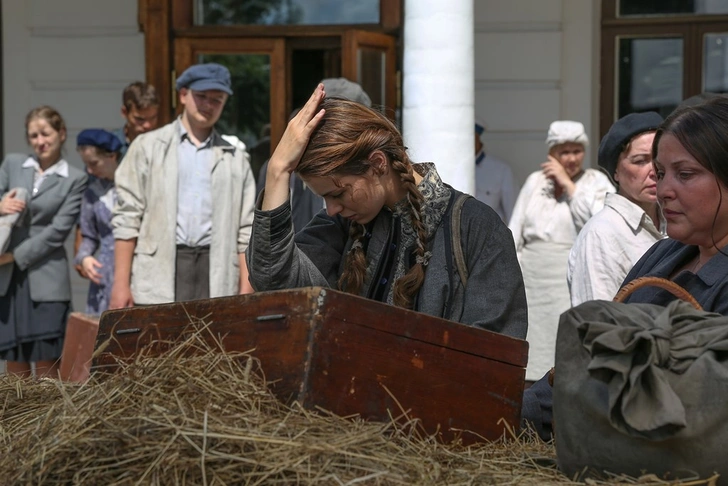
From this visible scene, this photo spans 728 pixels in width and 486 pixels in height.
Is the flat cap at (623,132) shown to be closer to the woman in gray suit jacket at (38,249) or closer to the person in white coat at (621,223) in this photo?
the person in white coat at (621,223)

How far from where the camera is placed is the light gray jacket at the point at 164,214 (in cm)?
550

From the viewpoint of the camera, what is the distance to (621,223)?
13.4 feet

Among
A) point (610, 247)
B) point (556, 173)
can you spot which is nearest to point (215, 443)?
point (610, 247)

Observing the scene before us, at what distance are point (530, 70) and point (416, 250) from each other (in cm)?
470

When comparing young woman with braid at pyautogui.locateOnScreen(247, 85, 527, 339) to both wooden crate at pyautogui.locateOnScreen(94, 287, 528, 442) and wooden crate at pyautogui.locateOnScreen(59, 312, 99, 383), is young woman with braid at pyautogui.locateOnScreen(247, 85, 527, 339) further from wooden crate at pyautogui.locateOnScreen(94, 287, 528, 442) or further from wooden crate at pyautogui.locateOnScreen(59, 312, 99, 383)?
wooden crate at pyautogui.locateOnScreen(59, 312, 99, 383)

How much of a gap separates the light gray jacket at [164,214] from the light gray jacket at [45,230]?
28.0 inches

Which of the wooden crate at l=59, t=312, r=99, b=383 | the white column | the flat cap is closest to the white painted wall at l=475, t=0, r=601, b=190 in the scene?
the white column

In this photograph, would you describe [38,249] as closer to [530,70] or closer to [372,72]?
[372,72]

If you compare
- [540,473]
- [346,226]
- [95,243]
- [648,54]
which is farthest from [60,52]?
[540,473]

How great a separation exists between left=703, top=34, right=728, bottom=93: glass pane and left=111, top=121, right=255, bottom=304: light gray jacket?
3.50 metres

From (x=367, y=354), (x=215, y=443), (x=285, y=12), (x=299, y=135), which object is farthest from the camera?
(x=285, y=12)

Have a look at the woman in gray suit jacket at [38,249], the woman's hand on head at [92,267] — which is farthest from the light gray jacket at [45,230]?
the woman's hand on head at [92,267]

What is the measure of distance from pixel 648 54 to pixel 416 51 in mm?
2542

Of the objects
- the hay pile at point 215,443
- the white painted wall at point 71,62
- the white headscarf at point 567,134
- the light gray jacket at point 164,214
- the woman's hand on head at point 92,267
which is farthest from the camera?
the white painted wall at point 71,62
